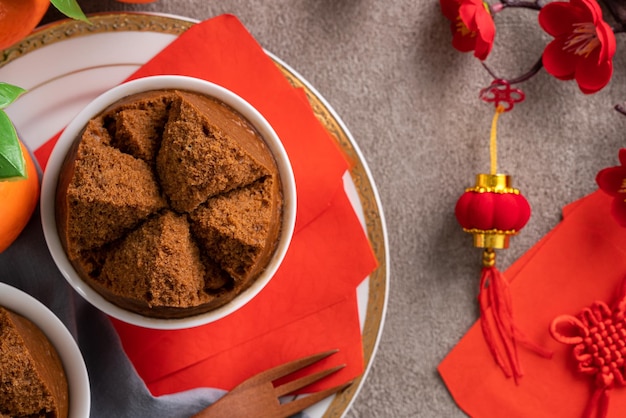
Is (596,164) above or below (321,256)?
below

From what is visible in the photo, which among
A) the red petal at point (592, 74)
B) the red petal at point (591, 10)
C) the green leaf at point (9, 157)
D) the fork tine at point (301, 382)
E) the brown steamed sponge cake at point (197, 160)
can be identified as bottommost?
the fork tine at point (301, 382)

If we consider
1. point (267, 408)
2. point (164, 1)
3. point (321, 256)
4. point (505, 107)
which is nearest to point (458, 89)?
point (505, 107)

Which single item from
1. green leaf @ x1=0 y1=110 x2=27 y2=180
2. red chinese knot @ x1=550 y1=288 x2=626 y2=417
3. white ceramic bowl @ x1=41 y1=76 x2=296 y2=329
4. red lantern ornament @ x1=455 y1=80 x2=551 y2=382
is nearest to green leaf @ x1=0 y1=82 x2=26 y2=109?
green leaf @ x1=0 y1=110 x2=27 y2=180

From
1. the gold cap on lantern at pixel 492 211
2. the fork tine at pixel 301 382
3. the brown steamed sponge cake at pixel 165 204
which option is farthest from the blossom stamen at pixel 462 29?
the fork tine at pixel 301 382

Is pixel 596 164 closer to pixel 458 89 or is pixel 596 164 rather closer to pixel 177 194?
pixel 458 89

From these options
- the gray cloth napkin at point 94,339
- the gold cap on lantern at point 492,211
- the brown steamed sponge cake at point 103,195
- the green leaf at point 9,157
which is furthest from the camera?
the gold cap on lantern at point 492,211

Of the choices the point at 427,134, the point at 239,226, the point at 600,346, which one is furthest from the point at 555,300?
the point at 239,226

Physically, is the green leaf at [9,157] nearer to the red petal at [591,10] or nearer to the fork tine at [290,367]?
the fork tine at [290,367]

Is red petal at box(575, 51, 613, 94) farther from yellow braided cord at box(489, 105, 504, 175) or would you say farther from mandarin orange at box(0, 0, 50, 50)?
mandarin orange at box(0, 0, 50, 50)
